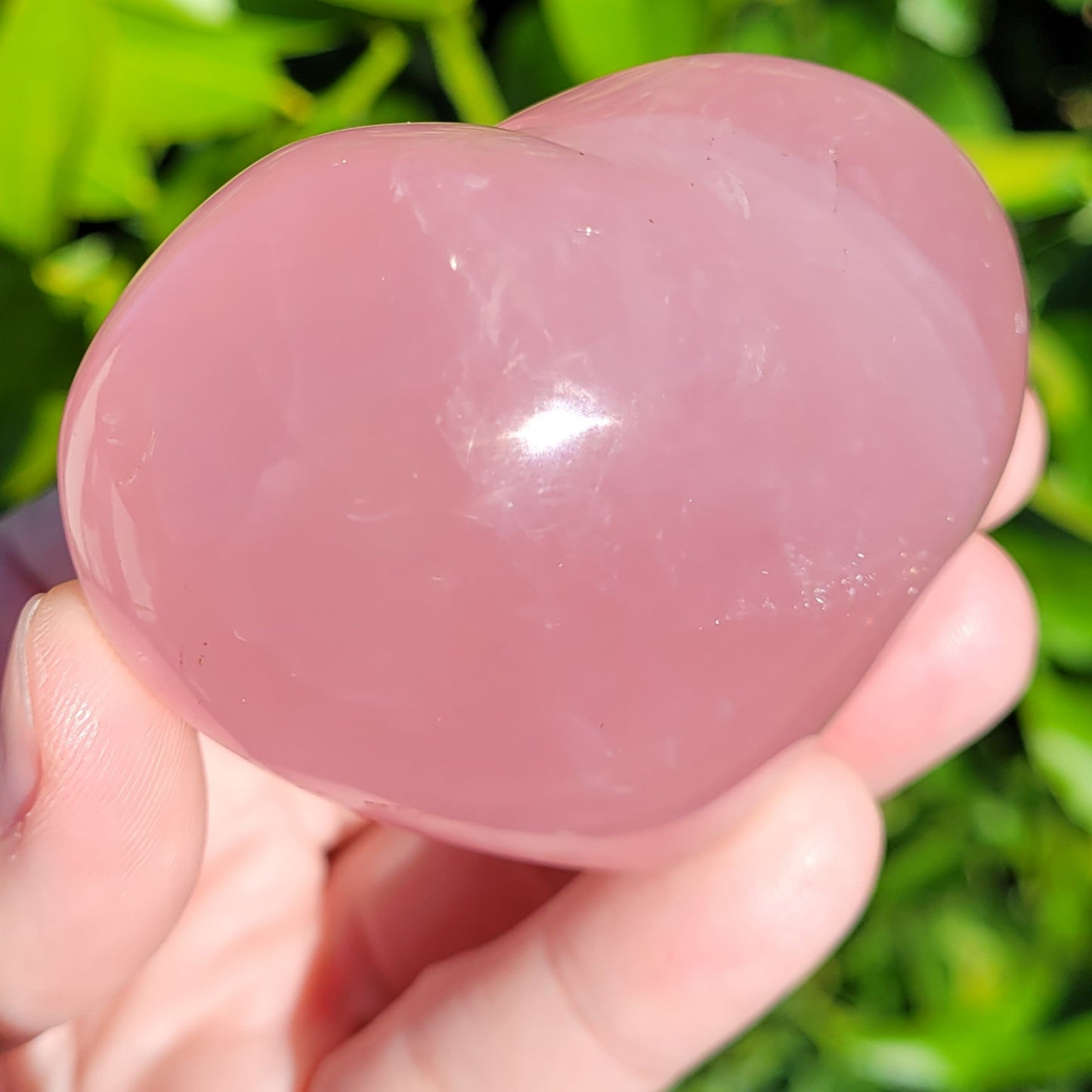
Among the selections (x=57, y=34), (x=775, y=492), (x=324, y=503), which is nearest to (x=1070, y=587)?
(x=775, y=492)

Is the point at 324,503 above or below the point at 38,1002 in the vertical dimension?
above

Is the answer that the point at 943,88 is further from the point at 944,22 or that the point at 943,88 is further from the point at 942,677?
the point at 942,677

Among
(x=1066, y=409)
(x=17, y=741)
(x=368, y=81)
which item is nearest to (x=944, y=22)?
(x=1066, y=409)

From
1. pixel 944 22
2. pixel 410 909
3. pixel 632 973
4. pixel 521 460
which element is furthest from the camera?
pixel 944 22

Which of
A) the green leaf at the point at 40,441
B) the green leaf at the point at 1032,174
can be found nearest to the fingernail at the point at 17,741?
the green leaf at the point at 40,441

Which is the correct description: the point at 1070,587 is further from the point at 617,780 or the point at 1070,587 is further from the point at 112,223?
the point at 112,223

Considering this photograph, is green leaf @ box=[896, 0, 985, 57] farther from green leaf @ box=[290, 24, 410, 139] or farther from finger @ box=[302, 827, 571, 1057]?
finger @ box=[302, 827, 571, 1057]

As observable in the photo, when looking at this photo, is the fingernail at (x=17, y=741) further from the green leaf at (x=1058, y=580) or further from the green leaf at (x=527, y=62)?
the green leaf at (x=1058, y=580)
